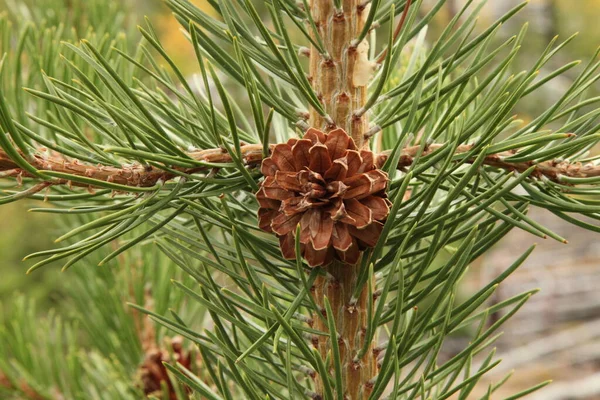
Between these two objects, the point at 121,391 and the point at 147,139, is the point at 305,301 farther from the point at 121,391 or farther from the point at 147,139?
the point at 121,391

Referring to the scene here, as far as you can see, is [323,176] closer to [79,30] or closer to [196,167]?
[196,167]

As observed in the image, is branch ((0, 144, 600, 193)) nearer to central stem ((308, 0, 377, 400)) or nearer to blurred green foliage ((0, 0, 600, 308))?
central stem ((308, 0, 377, 400))

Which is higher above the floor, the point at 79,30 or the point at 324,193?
the point at 79,30

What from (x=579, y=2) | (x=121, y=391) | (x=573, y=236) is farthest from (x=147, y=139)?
(x=573, y=236)

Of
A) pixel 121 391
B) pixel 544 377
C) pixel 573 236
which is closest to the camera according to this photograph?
pixel 121 391

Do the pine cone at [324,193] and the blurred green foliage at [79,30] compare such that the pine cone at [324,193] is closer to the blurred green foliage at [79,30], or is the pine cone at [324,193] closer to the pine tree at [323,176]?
the pine tree at [323,176]

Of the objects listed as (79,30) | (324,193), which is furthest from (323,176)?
(79,30)

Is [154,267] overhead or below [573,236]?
below
